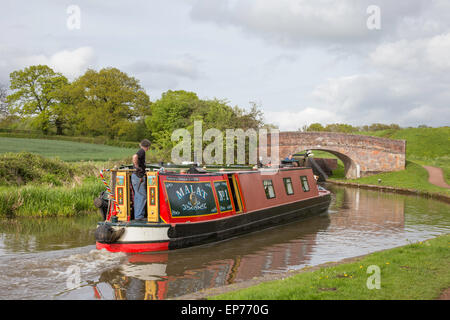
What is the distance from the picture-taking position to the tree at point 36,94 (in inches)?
1615

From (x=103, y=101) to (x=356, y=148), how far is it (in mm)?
26510

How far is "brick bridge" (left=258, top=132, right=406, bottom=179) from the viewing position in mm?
29062

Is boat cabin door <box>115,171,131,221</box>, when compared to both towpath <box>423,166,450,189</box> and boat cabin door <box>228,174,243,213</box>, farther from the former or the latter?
towpath <box>423,166,450,189</box>

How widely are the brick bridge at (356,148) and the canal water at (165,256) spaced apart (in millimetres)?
15034

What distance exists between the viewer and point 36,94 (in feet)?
138

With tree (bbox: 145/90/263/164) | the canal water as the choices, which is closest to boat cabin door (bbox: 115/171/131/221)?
the canal water

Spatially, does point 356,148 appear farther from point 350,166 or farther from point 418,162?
point 418,162

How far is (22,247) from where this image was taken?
29.2 feet

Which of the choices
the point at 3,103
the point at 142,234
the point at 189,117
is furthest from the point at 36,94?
the point at 142,234

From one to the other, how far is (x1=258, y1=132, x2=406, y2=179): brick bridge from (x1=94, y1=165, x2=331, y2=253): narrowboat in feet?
55.2

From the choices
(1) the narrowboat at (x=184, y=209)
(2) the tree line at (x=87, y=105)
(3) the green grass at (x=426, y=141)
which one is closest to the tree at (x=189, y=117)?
(2) the tree line at (x=87, y=105)

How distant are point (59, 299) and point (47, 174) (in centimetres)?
1077
